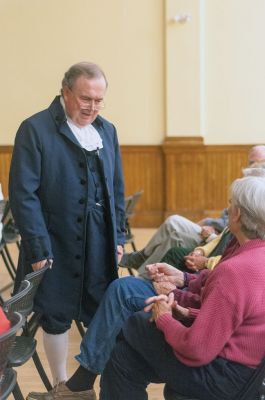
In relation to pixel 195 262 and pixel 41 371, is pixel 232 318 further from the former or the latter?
pixel 195 262

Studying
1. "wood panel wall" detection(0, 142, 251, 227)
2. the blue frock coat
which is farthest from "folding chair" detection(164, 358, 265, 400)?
"wood panel wall" detection(0, 142, 251, 227)

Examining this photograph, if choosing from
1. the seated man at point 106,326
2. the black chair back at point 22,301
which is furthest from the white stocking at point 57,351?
the black chair back at point 22,301

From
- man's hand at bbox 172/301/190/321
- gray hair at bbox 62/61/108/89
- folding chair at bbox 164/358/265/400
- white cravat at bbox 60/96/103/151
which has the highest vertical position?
gray hair at bbox 62/61/108/89

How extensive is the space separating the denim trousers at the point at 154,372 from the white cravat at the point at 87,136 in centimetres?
89

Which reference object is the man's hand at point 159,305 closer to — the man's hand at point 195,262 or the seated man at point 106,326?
the seated man at point 106,326

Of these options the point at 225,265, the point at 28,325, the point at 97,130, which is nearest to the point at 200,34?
the point at 97,130

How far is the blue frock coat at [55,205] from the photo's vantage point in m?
2.64

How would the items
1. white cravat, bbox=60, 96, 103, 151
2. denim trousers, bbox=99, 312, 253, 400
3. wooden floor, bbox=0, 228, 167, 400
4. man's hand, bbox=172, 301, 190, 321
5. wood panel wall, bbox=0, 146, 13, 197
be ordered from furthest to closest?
wood panel wall, bbox=0, 146, 13, 197, wooden floor, bbox=0, 228, 167, 400, white cravat, bbox=60, 96, 103, 151, man's hand, bbox=172, 301, 190, 321, denim trousers, bbox=99, 312, 253, 400

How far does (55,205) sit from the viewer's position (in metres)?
2.74

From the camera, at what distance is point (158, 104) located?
8500 mm

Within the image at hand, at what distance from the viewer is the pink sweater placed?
5.98 feet

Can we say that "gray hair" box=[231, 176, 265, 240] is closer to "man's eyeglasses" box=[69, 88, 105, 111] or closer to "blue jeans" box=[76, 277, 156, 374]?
"blue jeans" box=[76, 277, 156, 374]

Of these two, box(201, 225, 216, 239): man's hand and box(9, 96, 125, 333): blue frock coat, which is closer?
box(9, 96, 125, 333): blue frock coat

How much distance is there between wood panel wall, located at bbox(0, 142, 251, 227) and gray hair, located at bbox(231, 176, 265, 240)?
21.0 ft
